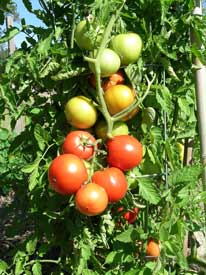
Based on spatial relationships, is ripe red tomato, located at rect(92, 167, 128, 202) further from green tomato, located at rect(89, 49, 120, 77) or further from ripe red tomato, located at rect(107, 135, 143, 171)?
green tomato, located at rect(89, 49, 120, 77)

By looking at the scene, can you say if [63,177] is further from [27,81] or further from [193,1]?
[193,1]

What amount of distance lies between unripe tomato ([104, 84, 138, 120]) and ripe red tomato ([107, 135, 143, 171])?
0.28ft

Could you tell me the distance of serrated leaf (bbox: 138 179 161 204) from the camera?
4.68 feet

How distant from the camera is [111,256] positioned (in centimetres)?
153

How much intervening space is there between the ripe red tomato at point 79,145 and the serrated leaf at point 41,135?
155mm

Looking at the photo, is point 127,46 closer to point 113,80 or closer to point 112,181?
point 113,80

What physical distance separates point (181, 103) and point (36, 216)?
667mm

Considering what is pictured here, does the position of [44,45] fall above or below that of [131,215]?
above

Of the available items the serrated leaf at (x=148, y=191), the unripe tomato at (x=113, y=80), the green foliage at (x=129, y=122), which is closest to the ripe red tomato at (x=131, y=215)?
the green foliage at (x=129, y=122)

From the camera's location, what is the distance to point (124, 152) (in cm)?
134

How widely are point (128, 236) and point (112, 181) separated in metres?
0.27

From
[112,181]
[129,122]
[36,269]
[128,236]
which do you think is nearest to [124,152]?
[112,181]

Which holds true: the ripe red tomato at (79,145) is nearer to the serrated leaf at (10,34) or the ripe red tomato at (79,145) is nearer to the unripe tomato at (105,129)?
the unripe tomato at (105,129)

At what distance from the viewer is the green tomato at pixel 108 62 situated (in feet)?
4.44
